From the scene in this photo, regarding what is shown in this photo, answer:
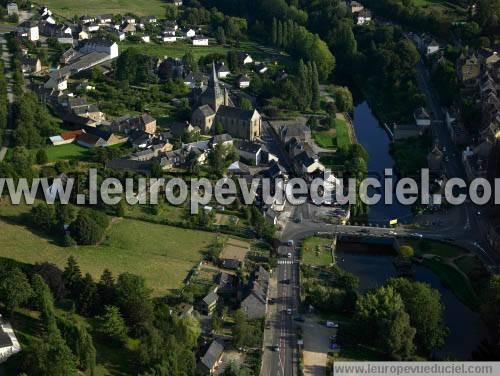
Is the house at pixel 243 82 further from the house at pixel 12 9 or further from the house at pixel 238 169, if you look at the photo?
the house at pixel 12 9

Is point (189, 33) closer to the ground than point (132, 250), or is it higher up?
higher up

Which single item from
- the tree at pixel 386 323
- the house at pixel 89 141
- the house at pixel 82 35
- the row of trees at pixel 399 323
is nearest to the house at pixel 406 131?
the house at pixel 89 141

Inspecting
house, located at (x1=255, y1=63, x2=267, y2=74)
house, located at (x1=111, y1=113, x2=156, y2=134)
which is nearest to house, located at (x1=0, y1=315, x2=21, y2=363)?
house, located at (x1=111, y1=113, x2=156, y2=134)

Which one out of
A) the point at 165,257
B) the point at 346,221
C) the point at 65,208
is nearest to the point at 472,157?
the point at 346,221

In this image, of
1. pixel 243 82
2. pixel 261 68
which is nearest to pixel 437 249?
pixel 243 82

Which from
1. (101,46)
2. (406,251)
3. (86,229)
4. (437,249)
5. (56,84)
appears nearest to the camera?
(86,229)

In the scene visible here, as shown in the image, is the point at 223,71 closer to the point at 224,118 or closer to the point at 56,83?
A: the point at 224,118
